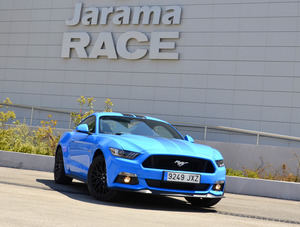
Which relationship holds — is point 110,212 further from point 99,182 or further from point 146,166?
point 99,182

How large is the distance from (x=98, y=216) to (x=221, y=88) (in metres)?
19.2

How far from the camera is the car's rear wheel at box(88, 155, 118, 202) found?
23.5 ft

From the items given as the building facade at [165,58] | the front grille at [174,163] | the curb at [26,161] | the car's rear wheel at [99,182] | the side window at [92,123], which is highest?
the building facade at [165,58]

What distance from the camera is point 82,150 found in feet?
27.4

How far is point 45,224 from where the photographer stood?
4.95m

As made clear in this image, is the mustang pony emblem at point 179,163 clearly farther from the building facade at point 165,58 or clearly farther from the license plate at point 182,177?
the building facade at point 165,58

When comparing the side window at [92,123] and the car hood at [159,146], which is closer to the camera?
the car hood at [159,146]

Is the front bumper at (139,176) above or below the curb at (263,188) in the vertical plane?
above

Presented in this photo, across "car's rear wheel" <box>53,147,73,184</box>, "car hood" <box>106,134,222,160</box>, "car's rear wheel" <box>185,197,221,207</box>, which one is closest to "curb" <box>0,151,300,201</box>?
"car's rear wheel" <box>53,147,73,184</box>

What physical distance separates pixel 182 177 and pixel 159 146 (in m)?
0.56

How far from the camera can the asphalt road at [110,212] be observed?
537 cm

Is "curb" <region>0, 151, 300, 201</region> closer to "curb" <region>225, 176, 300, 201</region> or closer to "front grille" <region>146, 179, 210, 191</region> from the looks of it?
"curb" <region>225, 176, 300, 201</region>

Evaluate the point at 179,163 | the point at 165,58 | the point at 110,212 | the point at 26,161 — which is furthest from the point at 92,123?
the point at 165,58

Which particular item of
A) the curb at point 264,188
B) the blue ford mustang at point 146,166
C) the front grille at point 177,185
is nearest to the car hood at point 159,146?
the blue ford mustang at point 146,166
